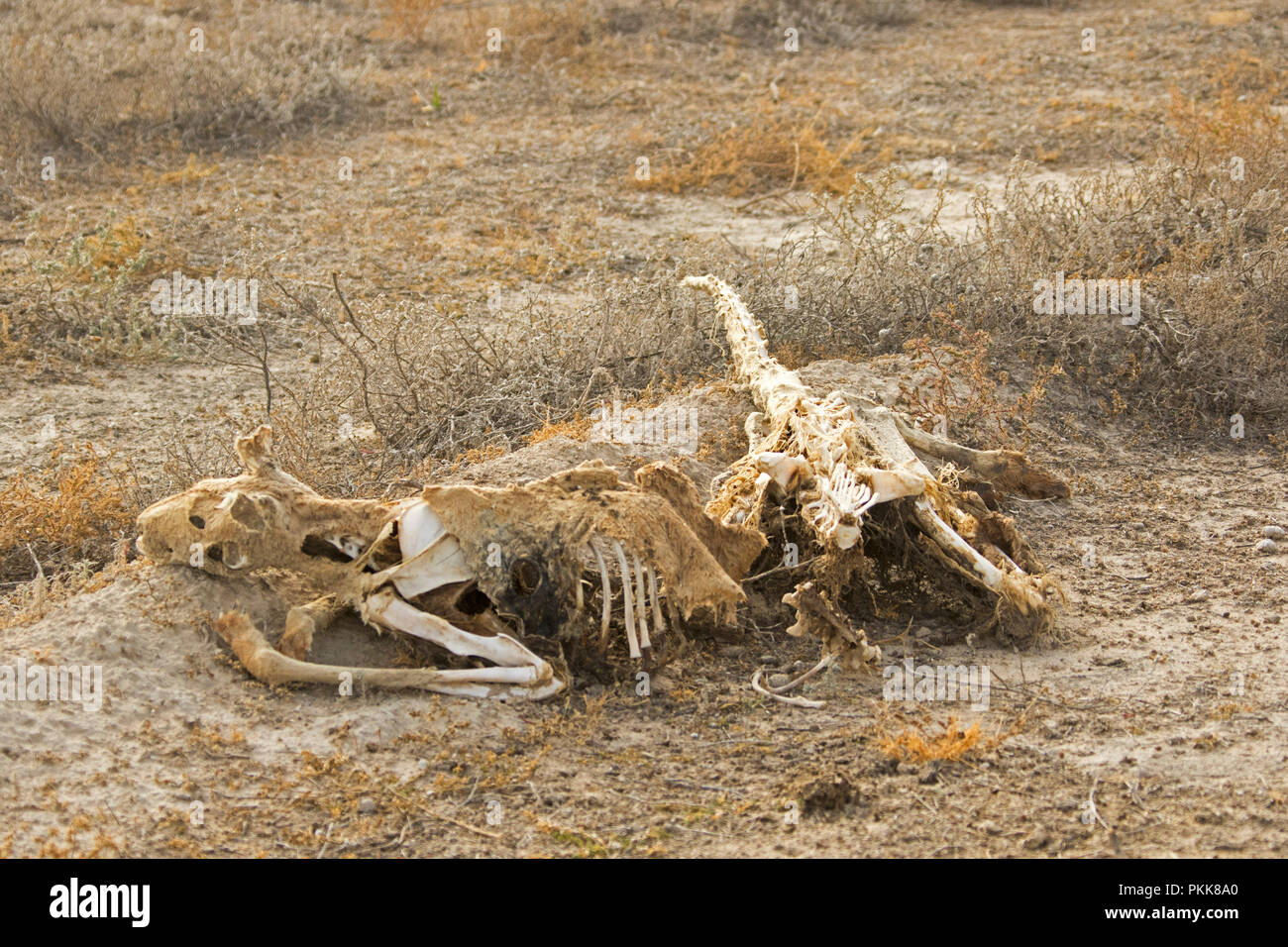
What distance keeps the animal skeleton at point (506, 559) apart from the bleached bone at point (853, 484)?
1cm

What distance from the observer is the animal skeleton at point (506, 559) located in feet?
11.7

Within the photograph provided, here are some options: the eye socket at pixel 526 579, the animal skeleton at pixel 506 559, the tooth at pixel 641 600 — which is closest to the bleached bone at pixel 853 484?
the animal skeleton at pixel 506 559

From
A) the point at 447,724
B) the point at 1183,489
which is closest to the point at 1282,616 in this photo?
the point at 1183,489

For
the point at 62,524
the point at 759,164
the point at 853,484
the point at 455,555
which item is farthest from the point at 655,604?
the point at 759,164

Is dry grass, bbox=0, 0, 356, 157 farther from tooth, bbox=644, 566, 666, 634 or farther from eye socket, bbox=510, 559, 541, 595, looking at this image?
tooth, bbox=644, 566, 666, 634

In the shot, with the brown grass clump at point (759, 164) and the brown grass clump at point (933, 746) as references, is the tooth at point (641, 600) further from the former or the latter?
the brown grass clump at point (759, 164)

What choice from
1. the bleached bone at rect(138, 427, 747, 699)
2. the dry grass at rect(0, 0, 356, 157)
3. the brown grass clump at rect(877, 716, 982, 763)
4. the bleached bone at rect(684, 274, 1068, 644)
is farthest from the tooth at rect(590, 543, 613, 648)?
the dry grass at rect(0, 0, 356, 157)

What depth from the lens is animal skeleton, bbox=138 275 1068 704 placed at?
11.7 ft

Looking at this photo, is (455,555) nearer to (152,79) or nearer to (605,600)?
(605,600)

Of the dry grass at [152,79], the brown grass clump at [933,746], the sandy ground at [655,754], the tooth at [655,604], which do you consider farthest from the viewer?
the dry grass at [152,79]

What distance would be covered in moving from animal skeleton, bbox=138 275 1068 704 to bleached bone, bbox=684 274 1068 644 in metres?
0.01

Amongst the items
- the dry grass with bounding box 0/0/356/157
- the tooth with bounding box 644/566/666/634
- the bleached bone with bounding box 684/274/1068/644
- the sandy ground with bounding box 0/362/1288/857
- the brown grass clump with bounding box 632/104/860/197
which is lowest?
the sandy ground with bounding box 0/362/1288/857

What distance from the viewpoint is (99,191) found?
8914 mm

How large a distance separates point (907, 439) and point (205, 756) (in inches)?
114
